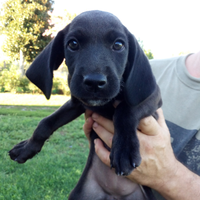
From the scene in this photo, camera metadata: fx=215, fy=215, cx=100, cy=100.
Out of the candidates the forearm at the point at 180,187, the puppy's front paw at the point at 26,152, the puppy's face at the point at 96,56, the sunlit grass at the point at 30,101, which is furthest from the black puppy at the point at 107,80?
the sunlit grass at the point at 30,101

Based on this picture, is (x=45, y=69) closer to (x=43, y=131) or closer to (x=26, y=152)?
(x=43, y=131)

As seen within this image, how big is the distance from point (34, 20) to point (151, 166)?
17.0 meters

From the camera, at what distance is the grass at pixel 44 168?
3.21 meters

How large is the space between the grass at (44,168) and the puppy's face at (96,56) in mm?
2191

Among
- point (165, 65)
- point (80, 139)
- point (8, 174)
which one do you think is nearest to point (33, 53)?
point (80, 139)

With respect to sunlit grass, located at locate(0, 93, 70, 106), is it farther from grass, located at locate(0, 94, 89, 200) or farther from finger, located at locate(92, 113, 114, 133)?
finger, located at locate(92, 113, 114, 133)

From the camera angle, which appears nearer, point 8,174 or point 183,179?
point 183,179

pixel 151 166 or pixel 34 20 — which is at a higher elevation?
pixel 151 166

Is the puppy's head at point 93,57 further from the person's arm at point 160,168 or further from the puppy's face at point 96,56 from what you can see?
the person's arm at point 160,168

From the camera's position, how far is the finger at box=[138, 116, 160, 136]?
179cm

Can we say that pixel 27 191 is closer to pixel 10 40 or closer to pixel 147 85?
pixel 147 85

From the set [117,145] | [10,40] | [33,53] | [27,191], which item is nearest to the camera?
[117,145]

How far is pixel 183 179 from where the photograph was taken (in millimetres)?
1882

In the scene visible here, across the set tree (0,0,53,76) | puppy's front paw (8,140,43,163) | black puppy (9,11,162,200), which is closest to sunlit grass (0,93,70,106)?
tree (0,0,53,76)
